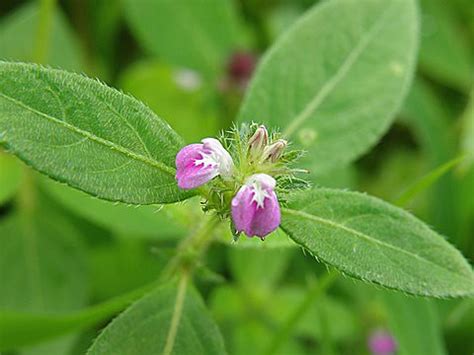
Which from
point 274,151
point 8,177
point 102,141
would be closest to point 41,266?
point 8,177

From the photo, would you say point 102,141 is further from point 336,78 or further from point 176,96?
point 176,96

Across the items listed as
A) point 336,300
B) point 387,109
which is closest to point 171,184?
point 387,109

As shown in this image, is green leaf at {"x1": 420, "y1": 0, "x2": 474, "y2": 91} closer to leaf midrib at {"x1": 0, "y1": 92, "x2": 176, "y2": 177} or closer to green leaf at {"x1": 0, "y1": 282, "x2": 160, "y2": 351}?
green leaf at {"x1": 0, "y1": 282, "x2": 160, "y2": 351}

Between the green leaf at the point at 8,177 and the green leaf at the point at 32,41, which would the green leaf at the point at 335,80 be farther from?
the green leaf at the point at 32,41

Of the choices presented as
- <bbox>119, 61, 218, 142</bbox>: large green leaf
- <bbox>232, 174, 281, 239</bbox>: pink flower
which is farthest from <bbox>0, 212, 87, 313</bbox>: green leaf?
<bbox>232, 174, 281, 239</bbox>: pink flower

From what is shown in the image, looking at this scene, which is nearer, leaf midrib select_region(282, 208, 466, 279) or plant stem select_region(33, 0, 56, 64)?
leaf midrib select_region(282, 208, 466, 279)

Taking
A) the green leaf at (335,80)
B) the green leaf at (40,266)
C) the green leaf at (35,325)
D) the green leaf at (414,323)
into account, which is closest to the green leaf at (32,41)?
the green leaf at (40,266)
